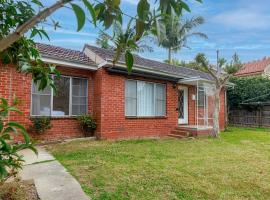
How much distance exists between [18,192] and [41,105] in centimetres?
595

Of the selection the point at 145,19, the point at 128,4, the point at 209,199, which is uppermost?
the point at 128,4

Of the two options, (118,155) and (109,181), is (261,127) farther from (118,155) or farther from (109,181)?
(109,181)

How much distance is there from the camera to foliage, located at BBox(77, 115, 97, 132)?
9.89 metres

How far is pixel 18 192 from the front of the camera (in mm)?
3504

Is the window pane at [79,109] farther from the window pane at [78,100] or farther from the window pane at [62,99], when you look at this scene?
the window pane at [62,99]

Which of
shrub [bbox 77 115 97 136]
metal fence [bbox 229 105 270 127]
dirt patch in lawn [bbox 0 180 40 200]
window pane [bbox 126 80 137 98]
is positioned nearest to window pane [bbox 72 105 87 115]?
shrub [bbox 77 115 97 136]

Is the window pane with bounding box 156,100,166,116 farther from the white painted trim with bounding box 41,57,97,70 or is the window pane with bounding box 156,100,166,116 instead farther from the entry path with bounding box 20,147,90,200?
the entry path with bounding box 20,147,90,200

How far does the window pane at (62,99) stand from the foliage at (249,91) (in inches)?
530

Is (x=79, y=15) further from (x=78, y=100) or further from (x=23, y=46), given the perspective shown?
(x=78, y=100)

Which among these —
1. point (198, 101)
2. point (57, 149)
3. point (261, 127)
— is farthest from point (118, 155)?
point (261, 127)

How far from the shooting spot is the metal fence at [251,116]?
1811cm

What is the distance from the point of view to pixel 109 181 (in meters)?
4.50

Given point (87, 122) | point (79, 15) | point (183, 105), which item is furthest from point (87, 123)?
point (79, 15)

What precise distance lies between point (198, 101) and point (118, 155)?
8531mm
